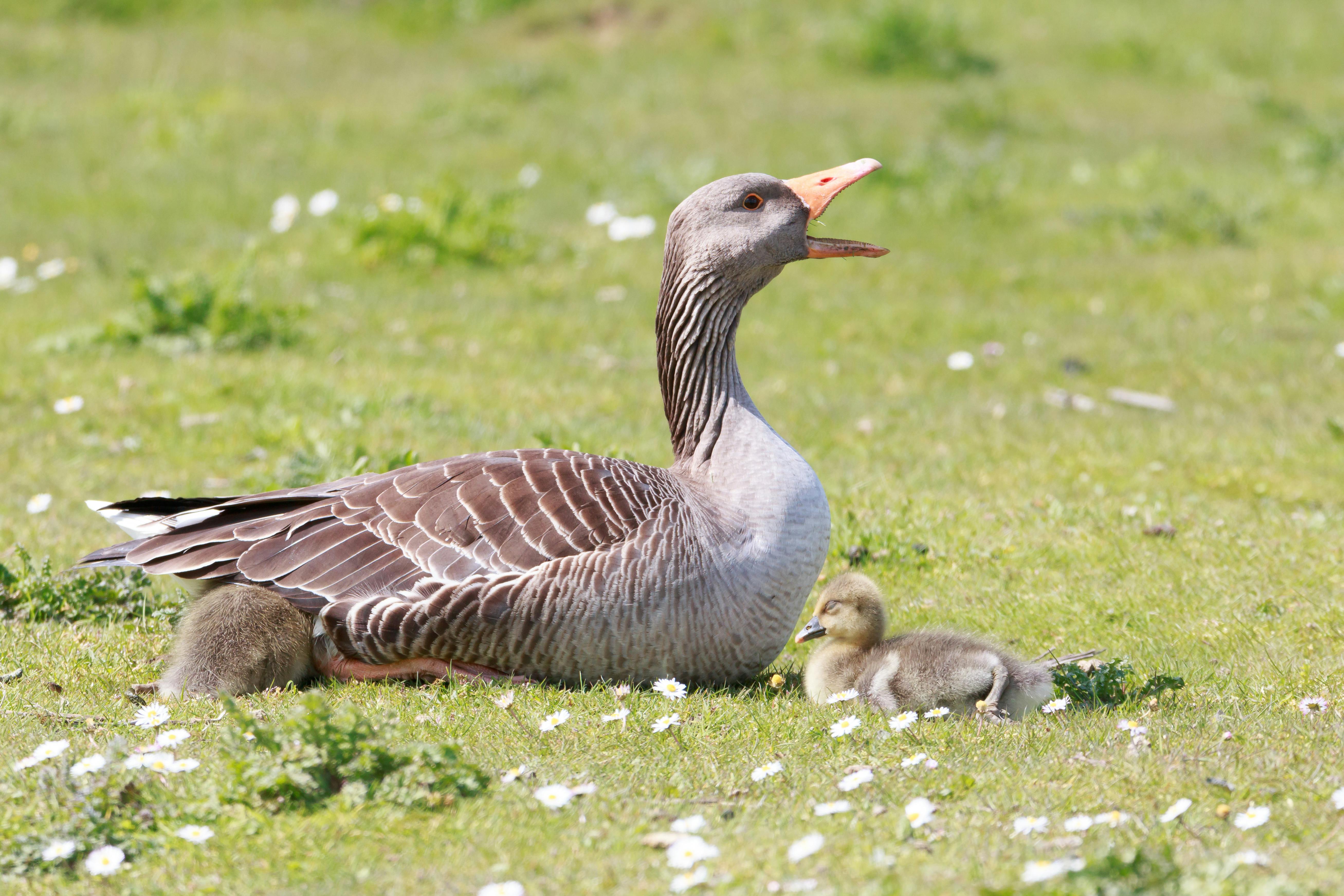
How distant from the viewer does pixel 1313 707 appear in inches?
219

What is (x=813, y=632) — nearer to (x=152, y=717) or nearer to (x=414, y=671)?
(x=414, y=671)

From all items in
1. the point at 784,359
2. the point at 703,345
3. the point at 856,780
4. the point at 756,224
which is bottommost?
the point at 784,359

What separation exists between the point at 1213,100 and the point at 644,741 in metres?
19.6

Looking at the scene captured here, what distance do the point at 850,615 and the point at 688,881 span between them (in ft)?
7.65

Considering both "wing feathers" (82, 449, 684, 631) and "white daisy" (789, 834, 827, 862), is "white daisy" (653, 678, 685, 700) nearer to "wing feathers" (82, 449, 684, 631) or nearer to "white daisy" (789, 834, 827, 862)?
"wing feathers" (82, 449, 684, 631)

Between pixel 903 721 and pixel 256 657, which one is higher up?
pixel 256 657

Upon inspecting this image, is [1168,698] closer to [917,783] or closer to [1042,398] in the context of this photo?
[917,783]

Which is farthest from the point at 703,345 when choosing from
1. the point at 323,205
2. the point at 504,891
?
the point at 323,205

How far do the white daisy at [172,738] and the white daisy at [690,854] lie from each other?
2033 mm

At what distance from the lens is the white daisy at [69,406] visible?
10.4m

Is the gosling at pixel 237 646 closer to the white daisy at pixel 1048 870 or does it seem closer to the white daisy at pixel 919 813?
the white daisy at pixel 919 813

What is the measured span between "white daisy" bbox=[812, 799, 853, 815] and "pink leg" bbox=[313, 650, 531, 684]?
71.1 inches

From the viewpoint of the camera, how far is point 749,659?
19.5 ft

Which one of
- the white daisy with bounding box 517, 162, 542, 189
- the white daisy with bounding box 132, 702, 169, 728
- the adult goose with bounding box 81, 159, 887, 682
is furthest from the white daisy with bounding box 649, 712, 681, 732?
the white daisy with bounding box 517, 162, 542, 189
